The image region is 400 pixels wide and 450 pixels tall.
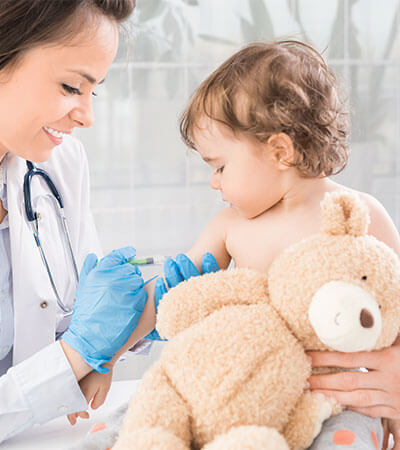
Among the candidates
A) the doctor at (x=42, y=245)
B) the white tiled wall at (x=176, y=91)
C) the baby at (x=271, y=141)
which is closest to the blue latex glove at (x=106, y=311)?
the doctor at (x=42, y=245)

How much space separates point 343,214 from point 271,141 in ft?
0.77

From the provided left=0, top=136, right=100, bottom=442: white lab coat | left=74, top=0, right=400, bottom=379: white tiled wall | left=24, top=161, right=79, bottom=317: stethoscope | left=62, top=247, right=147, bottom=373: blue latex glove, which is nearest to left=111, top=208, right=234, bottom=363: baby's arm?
left=62, top=247, right=147, bottom=373: blue latex glove

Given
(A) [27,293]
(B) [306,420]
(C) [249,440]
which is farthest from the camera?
(A) [27,293]

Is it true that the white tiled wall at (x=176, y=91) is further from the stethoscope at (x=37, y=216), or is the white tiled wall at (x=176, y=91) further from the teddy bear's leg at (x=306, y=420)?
the teddy bear's leg at (x=306, y=420)

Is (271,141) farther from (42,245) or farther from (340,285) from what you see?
(42,245)

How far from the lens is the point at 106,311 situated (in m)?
1.05

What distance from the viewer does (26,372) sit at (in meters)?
1.09

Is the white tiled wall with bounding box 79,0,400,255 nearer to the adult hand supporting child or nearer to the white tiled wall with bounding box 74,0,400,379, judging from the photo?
the white tiled wall with bounding box 74,0,400,379

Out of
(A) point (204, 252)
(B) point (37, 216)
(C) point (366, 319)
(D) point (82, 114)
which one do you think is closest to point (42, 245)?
(B) point (37, 216)

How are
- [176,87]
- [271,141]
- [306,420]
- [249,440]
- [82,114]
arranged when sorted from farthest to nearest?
[176,87], [82,114], [271,141], [306,420], [249,440]

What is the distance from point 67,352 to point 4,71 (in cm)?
56

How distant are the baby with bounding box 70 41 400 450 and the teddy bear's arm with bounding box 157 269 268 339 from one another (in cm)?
15

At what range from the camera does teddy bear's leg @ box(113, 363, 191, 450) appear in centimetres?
69

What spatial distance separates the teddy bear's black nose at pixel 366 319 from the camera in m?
0.72
